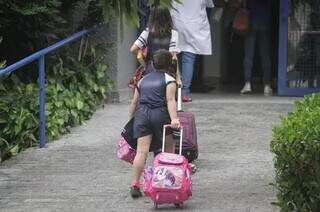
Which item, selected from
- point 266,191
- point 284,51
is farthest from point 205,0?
point 266,191

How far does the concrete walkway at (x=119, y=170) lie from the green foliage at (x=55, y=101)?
165 millimetres

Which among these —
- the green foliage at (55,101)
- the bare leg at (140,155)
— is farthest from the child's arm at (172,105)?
the green foliage at (55,101)

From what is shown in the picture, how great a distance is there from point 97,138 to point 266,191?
285cm

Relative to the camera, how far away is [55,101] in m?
9.09

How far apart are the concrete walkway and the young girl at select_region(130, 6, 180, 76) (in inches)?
43.3

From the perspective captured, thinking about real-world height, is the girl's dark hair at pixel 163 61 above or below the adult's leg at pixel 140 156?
above

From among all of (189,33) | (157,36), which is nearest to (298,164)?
(157,36)

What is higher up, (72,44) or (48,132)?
(72,44)

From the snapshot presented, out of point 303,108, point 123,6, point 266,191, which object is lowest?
point 266,191

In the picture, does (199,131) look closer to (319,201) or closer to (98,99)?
(98,99)

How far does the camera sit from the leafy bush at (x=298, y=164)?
496cm

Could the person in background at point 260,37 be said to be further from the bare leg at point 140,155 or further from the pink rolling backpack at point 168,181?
the pink rolling backpack at point 168,181

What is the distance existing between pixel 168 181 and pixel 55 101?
3.66 metres

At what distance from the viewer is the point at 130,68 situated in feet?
37.2
